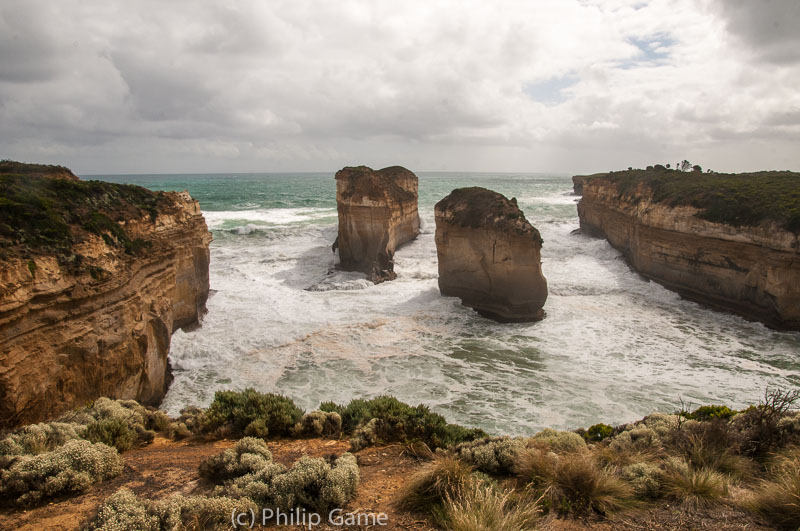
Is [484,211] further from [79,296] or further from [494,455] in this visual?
[79,296]

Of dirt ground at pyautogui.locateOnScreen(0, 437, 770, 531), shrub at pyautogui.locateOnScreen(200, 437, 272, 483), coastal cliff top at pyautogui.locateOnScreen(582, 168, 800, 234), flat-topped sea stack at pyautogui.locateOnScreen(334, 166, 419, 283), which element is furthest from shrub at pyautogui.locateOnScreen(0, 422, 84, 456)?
coastal cliff top at pyautogui.locateOnScreen(582, 168, 800, 234)

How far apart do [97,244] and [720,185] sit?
22965mm

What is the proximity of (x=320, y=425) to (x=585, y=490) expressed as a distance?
12.4 feet

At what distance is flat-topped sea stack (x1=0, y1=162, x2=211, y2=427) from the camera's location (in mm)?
6352

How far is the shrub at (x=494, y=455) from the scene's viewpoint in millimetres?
4973

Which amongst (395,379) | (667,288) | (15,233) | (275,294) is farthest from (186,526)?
(667,288)

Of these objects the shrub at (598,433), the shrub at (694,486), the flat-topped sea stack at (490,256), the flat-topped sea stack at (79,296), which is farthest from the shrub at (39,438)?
the flat-topped sea stack at (490,256)

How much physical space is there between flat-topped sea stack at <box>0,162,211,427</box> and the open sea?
78.7 inches

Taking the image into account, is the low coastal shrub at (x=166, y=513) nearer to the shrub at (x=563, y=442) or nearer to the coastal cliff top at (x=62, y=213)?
the shrub at (x=563, y=442)

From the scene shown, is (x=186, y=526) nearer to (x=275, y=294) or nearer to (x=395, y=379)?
(x=395, y=379)

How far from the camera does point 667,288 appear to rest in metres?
18.7

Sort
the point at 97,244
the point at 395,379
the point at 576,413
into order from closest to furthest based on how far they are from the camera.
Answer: the point at 97,244 → the point at 576,413 → the point at 395,379

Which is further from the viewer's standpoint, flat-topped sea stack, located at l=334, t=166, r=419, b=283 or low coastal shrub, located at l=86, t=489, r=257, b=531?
flat-topped sea stack, located at l=334, t=166, r=419, b=283

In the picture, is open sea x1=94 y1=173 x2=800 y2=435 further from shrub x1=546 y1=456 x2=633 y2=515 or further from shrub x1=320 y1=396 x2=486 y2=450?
shrub x1=546 y1=456 x2=633 y2=515
